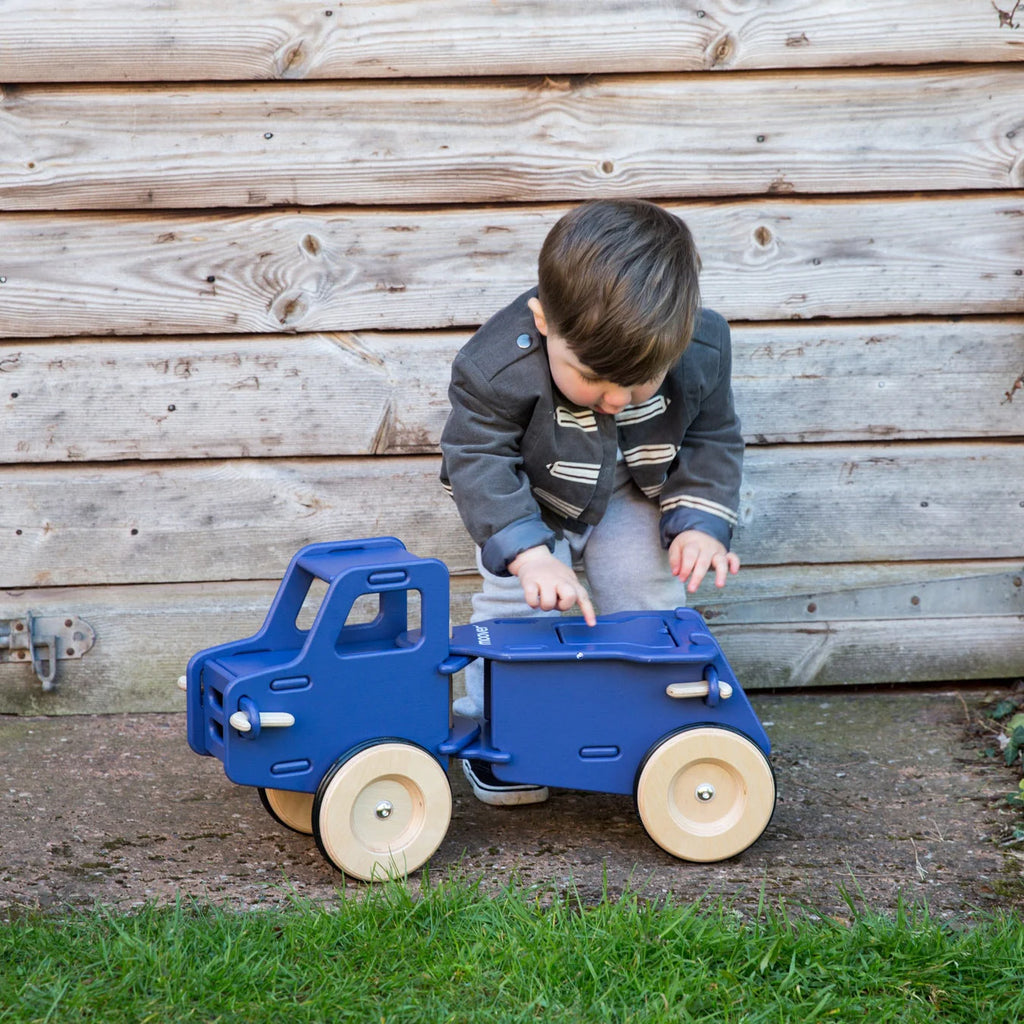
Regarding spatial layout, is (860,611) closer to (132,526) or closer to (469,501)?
(469,501)

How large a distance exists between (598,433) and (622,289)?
41cm

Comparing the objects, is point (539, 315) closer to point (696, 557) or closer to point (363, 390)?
point (696, 557)

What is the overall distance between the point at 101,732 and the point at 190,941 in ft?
3.75

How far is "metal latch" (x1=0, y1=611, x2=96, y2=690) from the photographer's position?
9.00 feet

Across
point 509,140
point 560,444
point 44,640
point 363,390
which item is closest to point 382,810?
point 560,444

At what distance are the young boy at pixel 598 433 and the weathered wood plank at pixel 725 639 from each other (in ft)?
1.58

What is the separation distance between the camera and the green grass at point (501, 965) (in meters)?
1.53

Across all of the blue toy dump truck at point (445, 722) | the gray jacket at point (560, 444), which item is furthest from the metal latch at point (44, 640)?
the gray jacket at point (560, 444)

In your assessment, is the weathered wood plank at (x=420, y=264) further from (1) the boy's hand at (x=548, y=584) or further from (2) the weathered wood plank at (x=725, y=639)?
(1) the boy's hand at (x=548, y=584)

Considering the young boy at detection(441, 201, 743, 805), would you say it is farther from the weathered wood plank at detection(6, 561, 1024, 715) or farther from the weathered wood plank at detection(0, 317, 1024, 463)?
the weathered wood plank at detection(6, 561, 1024, 715)

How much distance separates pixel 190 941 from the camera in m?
1.68

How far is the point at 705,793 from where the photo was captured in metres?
2.04

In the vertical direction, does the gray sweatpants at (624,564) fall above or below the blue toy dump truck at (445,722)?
above

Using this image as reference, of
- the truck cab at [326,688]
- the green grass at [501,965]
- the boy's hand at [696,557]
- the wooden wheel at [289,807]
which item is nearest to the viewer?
the green grass at [501,965]
